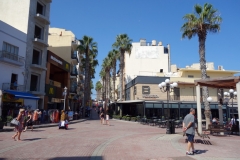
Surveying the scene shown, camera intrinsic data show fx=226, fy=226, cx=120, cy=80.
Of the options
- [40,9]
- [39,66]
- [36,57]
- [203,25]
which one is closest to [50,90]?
[39,66]

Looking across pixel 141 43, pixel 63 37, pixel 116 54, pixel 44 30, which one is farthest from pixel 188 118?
pixel 141 43

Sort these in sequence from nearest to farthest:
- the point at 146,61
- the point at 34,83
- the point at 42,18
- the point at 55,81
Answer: the point at 34,83 → the point at 42,18 → the point at 55,81 → the point at 146,61

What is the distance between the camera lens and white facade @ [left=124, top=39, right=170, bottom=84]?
160 feet

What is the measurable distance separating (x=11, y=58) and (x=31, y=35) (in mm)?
5223

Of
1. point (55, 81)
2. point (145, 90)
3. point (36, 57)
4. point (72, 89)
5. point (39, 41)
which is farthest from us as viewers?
point (72, 89)

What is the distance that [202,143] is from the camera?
11.4 m

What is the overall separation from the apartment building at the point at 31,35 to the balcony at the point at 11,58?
0.54 m

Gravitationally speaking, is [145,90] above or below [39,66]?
below

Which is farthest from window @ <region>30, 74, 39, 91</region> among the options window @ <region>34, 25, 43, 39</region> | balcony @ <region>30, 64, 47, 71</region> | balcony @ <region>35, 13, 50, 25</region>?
balcony @ <region>35, 13, 50, 25</region>

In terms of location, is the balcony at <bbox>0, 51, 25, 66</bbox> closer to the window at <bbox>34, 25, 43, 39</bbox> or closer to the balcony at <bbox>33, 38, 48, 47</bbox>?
the balcony at <bbox>33, 38, 48, 47</bbox>

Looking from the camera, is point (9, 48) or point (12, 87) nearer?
point (12, 87)

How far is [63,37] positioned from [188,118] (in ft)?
121

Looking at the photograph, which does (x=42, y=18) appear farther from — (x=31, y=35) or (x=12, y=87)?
(x=12, y=87)

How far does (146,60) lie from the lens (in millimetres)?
49344
